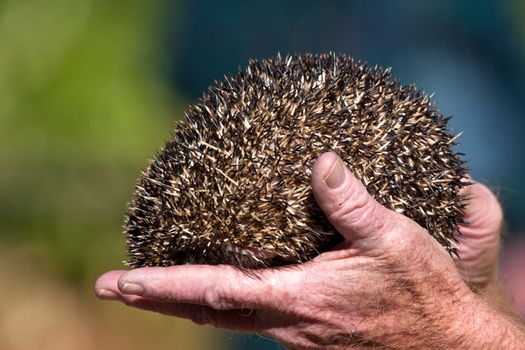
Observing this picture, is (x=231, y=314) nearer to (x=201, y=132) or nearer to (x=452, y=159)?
(x=201, y=132)

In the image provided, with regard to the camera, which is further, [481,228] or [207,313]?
[481,228]

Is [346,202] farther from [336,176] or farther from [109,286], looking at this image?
[109,286]

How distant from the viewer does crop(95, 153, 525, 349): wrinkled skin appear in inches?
147

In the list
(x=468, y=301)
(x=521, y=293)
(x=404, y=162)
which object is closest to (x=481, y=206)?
(x=468, y=301)

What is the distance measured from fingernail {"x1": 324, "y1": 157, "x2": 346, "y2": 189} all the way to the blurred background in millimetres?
4534

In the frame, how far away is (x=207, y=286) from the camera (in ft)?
12.4

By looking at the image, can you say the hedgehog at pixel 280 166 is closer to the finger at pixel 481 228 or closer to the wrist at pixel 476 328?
the wrist at pixel 476 328

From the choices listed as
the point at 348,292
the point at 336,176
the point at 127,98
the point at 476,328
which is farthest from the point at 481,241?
the point at 127,98

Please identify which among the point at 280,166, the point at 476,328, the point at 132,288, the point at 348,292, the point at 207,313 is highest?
the point at 280,166

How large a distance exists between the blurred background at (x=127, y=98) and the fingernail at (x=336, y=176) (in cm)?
453

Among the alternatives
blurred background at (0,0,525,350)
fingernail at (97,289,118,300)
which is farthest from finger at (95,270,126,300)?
blurred background at (0,0,525,350)

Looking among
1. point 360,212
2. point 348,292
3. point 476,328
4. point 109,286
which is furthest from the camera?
point 476,328

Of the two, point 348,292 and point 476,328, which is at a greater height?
point 348,292

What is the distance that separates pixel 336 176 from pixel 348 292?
2.00 ft
